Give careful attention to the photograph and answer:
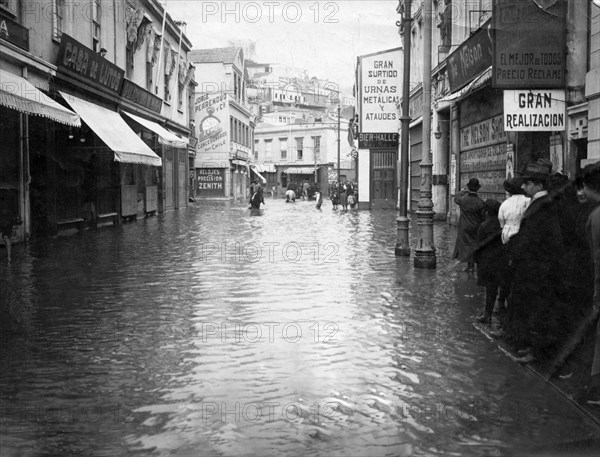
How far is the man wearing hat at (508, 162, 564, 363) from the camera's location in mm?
6223

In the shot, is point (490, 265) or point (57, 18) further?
point (57, 18)

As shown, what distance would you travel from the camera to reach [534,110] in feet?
41.4

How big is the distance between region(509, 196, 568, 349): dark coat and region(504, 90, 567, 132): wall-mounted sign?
→ 6.60m

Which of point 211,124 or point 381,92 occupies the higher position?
point 211,124

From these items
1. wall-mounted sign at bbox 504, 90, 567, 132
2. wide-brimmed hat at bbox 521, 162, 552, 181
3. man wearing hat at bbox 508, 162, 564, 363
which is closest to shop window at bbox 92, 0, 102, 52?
wall-mounted sign at bbox 504, 90, 567, 132

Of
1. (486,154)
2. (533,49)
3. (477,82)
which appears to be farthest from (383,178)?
(533,49)

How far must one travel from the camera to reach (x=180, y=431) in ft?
14.7

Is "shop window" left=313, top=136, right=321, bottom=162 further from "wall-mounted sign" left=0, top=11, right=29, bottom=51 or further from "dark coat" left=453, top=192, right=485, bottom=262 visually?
"dark coat" left=453, top=192, right=485, bottom=262

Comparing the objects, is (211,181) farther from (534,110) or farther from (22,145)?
(534,110)

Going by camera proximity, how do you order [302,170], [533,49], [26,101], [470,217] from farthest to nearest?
[302,170]
[26,101]
[533,49]
[470,217]

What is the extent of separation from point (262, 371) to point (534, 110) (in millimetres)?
8699

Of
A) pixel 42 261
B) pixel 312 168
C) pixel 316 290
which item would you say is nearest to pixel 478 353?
pixel 316 290

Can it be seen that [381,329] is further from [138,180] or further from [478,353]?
[138,180]

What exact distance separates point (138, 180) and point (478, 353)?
967 inches
